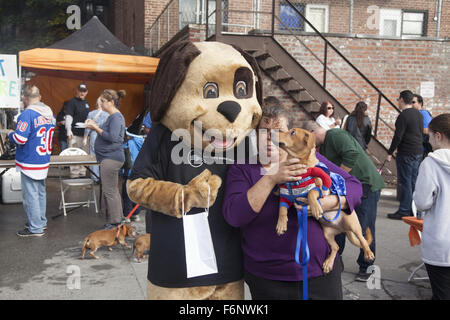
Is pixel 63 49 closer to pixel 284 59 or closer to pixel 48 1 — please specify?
pixel 284 59

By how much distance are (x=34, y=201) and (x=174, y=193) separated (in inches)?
163

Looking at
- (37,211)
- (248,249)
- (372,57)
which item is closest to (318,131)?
(248,249)

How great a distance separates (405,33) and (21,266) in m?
14.6

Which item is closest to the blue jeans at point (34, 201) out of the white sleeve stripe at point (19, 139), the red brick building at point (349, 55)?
the white sleeve stripe at point (19, 139)

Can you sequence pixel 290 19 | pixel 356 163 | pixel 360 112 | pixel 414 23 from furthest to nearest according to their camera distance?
1. pixel 414 23
2. pixel 290 19
3. pixel 360 112
4. pixel 356 163

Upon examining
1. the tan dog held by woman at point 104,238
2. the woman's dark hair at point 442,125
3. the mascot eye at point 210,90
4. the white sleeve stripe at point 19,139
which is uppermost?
the mascot eye at point 210,90

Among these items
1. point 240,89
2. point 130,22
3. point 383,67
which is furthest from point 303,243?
point 130,22

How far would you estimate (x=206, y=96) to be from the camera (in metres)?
2.12

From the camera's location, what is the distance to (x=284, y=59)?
30.3 ft

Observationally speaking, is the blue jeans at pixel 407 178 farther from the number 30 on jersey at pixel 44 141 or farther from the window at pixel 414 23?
the window at pixel 414 23

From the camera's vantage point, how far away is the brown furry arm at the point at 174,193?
194 centimetres

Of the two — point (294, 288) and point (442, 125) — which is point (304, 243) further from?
point (442, 125)

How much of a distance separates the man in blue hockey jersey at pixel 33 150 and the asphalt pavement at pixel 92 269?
35 cm
